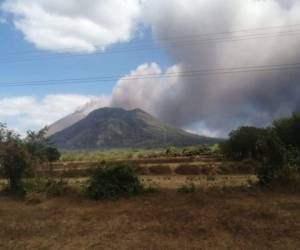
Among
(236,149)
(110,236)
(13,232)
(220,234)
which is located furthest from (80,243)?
(236,149)

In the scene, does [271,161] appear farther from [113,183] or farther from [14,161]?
[14,161]

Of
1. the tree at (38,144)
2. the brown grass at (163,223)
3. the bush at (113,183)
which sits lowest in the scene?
the brown grass at (163,223)

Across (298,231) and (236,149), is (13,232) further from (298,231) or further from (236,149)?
(236,149)

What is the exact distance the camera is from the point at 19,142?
2477 cm

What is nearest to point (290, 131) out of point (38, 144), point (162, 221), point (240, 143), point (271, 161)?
point (240, 143)

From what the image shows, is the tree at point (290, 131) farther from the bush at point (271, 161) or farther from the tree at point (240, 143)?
the bush at point (271, 161)

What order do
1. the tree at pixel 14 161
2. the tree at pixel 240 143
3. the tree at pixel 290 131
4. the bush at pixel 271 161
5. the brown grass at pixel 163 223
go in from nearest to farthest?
the brown grass at pixel 163 223 → the bush at pixel 271 161 → the tree at pixel 14 161 → the tree at pixel 290 131 → the tree at pixel 240 143

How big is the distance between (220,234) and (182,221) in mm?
1917

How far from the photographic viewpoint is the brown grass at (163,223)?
12.6m

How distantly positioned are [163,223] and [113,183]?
601cm

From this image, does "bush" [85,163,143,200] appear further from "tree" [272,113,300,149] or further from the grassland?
"tree" [272,113,300,149]

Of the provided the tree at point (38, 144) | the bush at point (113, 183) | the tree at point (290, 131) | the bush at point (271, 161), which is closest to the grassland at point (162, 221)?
the bush at point (113, 183)

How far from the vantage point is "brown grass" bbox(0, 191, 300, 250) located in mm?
12645

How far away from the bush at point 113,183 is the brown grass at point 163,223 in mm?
746
